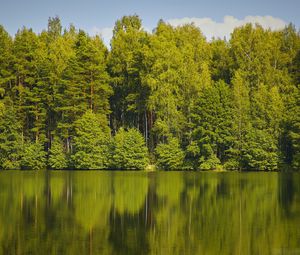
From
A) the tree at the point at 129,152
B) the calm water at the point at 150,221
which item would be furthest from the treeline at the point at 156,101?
the calm water at the point at 150,221

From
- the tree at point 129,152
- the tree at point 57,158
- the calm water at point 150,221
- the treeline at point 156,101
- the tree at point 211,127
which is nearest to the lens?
the calm water at point 150,221

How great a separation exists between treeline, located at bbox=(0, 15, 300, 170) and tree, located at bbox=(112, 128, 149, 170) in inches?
4.8

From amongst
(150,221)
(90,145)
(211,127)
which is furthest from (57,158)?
(150,221)

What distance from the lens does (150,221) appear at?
2227 cm

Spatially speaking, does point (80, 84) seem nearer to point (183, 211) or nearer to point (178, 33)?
point (178, 33)

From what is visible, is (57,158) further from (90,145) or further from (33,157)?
(90,145)

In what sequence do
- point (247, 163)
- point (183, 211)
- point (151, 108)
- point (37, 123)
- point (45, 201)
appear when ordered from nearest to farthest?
point (183, 211) → point (45, 201) → point (247, 163) → point (151, 108) → point (37, 123)

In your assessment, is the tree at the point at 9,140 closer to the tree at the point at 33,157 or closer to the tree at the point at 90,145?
the tree at the point at 33,157

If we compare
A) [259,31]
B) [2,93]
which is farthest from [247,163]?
[2,93]

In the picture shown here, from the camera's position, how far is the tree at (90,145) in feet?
224

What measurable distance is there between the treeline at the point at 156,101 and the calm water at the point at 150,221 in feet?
103

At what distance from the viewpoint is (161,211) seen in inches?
997

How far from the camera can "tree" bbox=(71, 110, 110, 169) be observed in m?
68.2

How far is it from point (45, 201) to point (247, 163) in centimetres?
4058
